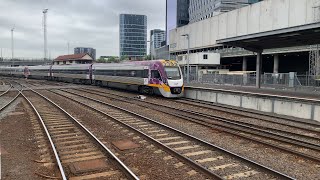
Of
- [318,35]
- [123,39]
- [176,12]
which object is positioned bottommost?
[318,35]

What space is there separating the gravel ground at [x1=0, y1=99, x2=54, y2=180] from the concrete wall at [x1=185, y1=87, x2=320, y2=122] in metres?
13.0

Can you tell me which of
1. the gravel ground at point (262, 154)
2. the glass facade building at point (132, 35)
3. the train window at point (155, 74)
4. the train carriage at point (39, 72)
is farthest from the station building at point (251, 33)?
the gravel ground at point (262, 154)

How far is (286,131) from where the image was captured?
1324 centimetres

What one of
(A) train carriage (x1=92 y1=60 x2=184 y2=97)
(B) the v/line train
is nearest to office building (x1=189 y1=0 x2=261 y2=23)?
(B) the v/line train

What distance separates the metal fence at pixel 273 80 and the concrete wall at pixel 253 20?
23.0 metres

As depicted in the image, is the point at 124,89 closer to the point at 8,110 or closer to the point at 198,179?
the point at 8,110

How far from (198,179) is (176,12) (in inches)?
4608

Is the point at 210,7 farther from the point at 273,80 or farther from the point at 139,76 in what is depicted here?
the point at 139,76

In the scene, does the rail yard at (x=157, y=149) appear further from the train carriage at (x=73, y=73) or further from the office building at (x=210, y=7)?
the office building at (x=210, y=7)

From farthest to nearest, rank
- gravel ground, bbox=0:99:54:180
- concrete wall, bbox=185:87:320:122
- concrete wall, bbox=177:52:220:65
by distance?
concrete wall, bbox=177:52:220:65 → concrete wall, bbox=185:87:320:122 → gravel ground, bbox=0:99:54:180

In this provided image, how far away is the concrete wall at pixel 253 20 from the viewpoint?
57938mm

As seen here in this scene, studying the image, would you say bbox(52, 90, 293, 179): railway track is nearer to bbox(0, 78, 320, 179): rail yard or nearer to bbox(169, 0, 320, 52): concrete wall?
bbox(0, 78, 320, 179): rail yard

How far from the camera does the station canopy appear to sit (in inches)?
758

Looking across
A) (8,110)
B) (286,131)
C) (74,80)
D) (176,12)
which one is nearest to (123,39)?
(176,12)
